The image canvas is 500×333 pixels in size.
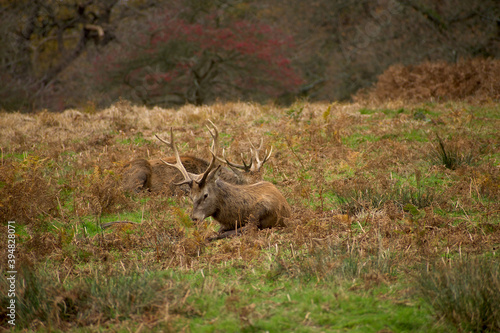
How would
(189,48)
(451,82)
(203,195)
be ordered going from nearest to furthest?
(203,195) → (451,82) → (189,48)

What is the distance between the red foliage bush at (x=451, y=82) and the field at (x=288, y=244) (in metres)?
3.46

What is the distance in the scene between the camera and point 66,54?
2541 cm

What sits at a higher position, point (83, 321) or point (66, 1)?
point (66, 1)

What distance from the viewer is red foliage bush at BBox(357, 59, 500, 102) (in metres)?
14.6

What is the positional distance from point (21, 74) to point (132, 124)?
14588 mm

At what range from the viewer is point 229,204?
22.7 feet

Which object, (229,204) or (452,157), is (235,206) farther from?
(452,157)

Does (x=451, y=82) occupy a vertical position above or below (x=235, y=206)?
above

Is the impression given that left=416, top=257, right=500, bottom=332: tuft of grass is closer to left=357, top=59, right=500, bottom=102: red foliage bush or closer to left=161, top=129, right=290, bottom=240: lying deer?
left=161, top=129, right=290, bottom=240: lying deer

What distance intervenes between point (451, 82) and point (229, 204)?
35.4ft

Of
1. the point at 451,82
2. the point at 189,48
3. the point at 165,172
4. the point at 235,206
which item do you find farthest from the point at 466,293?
the point at 189,48

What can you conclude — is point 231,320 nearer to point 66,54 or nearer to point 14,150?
point 14,150

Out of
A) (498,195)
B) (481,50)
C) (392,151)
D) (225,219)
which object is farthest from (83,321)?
(481,50)

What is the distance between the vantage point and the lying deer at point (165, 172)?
8.66 m
